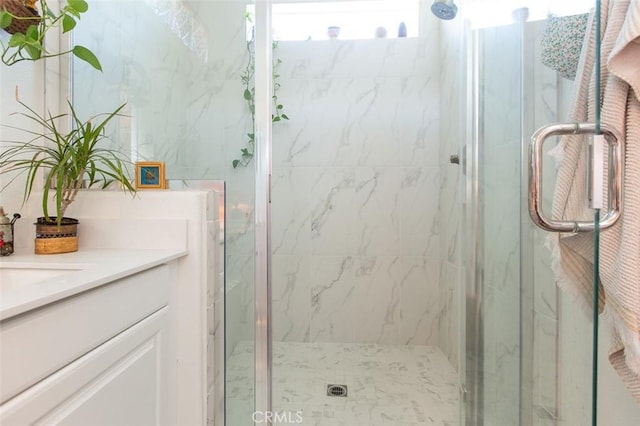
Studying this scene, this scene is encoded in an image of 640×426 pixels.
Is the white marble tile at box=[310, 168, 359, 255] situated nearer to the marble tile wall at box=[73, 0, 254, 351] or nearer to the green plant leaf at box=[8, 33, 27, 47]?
the marble tile wall at box=[73, 0, 254, 351]

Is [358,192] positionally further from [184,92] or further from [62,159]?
[62,159]

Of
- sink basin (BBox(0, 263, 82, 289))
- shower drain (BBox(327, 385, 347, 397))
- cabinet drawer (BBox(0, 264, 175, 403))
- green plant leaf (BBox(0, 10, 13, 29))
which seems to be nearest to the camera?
cabinet drawer (BBox(0, 264, 175, 403))

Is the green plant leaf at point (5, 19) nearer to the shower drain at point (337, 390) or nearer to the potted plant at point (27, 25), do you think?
the potted plant at point (27, 25)

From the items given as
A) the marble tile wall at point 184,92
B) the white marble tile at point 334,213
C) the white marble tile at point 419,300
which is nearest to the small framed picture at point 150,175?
the marble tile wall at point 184,92

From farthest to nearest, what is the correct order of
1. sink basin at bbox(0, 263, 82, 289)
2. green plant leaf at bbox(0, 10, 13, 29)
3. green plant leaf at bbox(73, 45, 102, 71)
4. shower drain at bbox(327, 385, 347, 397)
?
shower drain at bbox(327, 385, 347, 397) → green plant leaf at bbox(73, 45, 102, 71) → green plant leaf at bbox(0, 10, 13, 29) → sink basin at bbox(0, 263, 82, 289)

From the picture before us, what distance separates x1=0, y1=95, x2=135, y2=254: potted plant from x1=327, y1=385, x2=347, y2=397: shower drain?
132 cm

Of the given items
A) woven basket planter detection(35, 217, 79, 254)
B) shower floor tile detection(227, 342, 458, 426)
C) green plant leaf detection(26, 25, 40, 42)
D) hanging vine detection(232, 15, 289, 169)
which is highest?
green plant leaf detection(26, 25, 40, 42)

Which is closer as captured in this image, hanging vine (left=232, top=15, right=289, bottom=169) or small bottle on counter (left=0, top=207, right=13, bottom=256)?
small bottle on counter (left=0, top=207, right=13, bottom=256)

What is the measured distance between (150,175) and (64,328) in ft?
2.17

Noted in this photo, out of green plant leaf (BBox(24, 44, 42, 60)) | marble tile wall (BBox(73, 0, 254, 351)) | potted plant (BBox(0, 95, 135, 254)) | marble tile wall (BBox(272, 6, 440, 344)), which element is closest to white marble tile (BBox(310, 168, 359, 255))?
marble tile wall (BBox(272, 6, 440, 344))

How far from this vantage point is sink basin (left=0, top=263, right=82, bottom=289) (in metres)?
0.80

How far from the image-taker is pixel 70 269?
799 mm

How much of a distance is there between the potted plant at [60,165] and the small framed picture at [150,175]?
56mm

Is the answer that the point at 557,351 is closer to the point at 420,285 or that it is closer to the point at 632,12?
the point at 632,12
